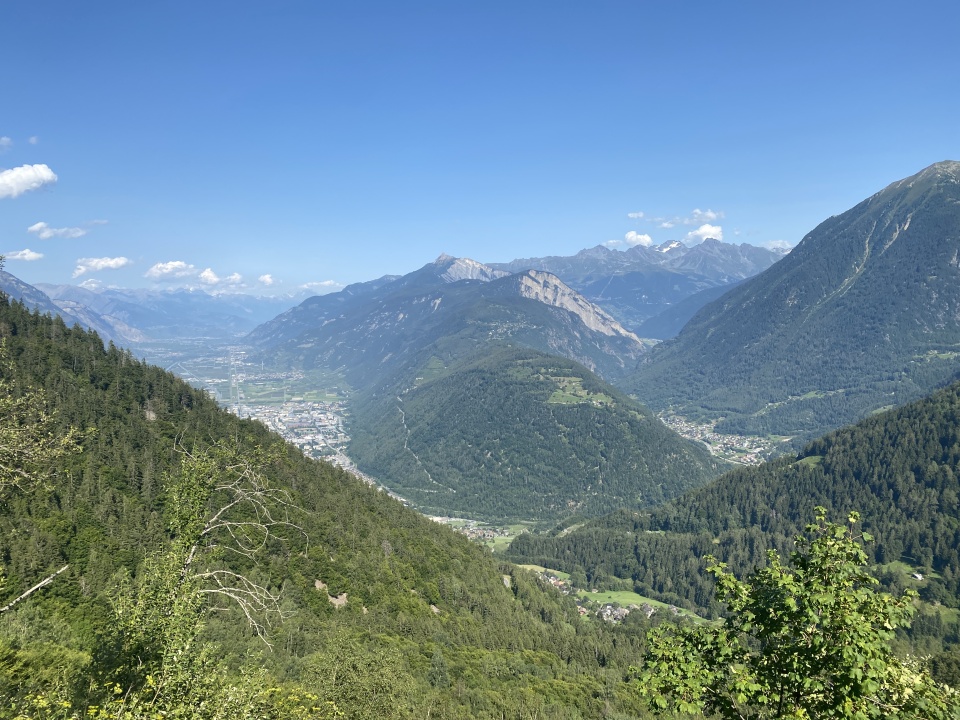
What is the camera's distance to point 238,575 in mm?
17938

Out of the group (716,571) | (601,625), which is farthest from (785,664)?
(601,625)

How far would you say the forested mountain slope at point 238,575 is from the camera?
70.0 ft

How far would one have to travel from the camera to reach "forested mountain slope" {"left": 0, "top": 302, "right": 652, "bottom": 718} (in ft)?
70.0

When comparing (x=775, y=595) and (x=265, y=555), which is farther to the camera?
(x=265, y=555)

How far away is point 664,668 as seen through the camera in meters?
17.9

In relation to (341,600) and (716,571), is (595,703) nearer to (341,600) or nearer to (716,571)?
(341,600)

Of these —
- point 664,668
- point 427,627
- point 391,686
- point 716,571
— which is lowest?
point 427,627

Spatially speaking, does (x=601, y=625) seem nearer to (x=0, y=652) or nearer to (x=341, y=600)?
(x=341, y=600)

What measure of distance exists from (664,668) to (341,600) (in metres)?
114

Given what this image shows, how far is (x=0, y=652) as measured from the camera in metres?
23.1

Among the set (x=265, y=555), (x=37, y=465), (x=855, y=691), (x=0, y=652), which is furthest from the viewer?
(x=265, y=555)

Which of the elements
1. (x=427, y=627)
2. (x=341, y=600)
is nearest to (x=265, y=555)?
(x=341, y=600)

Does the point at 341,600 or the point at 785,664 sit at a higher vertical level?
the point at 785,664

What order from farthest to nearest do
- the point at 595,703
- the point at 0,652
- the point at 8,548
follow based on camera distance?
the point at 595,703, the point at 8,548, the point at 0,652
